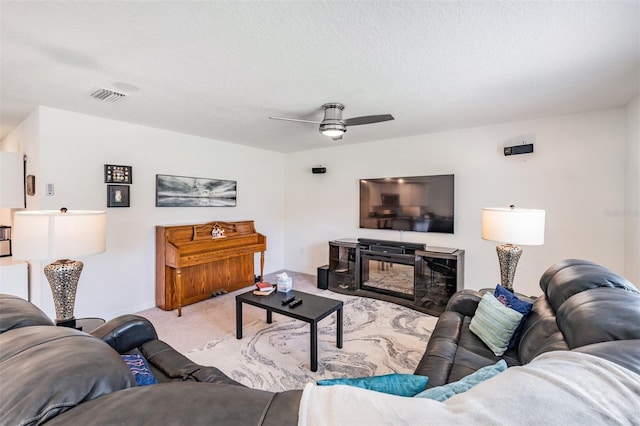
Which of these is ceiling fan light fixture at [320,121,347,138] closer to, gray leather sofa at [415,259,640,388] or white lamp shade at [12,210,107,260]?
gray leather sofa at [415,259,640,388]

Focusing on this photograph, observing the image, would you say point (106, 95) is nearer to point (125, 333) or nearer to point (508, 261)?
point (125, 333)

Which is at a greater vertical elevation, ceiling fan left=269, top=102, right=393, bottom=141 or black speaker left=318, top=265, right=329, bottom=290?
ceiling fan left=269, top=102, right=393, bottom=141

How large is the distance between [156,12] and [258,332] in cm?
284

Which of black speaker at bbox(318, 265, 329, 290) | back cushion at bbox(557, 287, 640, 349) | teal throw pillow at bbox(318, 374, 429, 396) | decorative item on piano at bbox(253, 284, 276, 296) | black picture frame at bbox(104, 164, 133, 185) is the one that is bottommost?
black speaker at bbox(318, 265, 329, 290)

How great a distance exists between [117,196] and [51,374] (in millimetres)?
3562

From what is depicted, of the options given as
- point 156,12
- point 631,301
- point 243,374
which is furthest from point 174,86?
point 631,301

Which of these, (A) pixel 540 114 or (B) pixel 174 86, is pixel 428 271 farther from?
(B) pixel 174 86

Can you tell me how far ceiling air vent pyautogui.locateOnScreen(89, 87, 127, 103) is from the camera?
261 centimetres

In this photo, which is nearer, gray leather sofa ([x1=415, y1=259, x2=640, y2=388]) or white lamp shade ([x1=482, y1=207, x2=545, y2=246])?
gray leather sofa ([x1=415, y1=259, x2=640, y2=388])

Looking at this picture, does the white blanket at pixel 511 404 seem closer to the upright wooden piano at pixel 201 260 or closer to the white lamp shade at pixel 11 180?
the upright wooden piano at pixel 201 260

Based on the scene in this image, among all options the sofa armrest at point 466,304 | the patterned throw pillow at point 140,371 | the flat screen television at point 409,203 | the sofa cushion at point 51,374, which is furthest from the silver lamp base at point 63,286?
the flat screen television at point 409,203

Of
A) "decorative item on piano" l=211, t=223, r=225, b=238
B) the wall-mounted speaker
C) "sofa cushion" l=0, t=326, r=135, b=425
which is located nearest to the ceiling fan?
the wall-mounted speaker

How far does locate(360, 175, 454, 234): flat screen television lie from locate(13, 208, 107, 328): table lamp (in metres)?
3.64

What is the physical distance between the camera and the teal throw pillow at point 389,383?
3.01 ft
